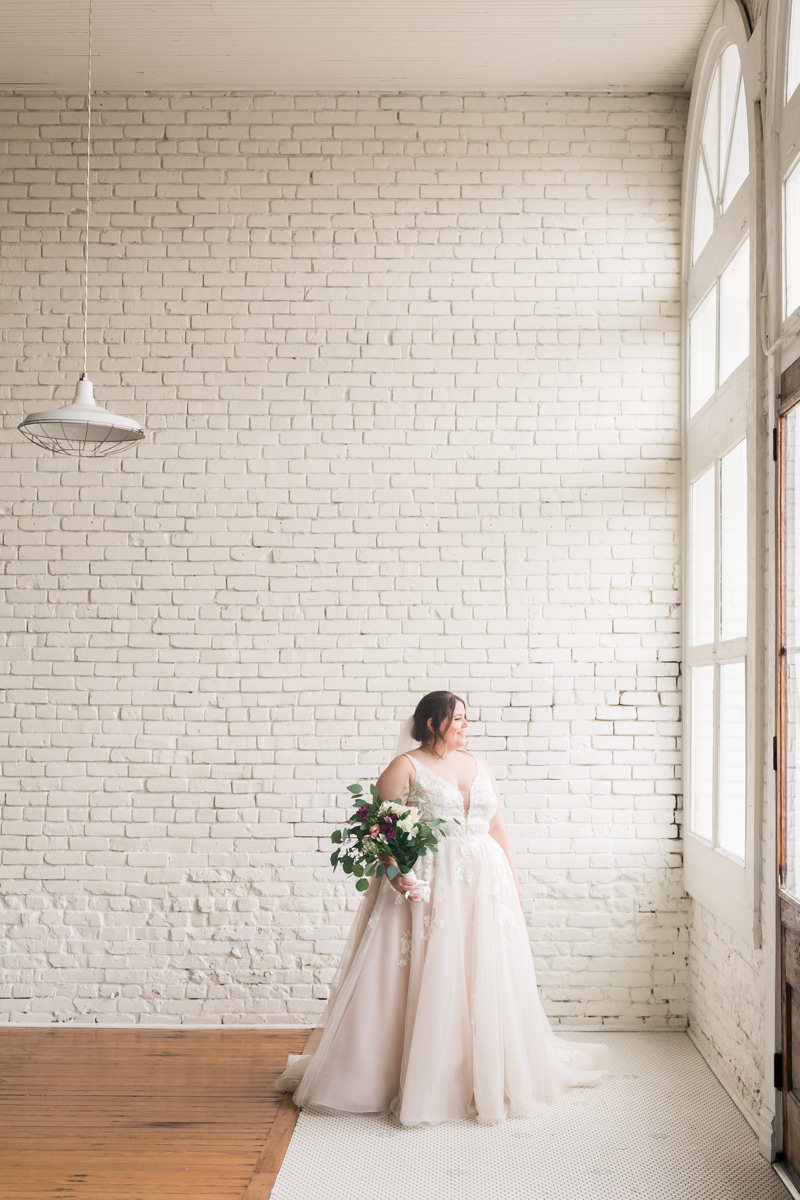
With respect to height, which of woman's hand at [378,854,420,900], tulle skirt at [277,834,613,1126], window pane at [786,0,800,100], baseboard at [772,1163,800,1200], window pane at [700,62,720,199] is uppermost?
window pane at [700,62,720,199]

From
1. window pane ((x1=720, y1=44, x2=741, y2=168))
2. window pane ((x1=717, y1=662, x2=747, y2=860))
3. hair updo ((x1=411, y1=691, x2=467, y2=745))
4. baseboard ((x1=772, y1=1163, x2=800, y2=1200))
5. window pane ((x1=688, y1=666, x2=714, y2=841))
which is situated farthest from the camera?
window pane ((x1=688, y1=666, x2=714, y2=841))

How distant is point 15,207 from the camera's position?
18.2ft

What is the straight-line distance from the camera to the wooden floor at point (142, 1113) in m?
3.56

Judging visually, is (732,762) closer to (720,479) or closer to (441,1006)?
(720,479)

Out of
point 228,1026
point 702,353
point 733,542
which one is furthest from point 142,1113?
point 702,353

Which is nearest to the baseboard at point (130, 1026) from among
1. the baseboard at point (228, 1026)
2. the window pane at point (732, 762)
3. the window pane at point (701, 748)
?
the baseboard at point (228, 1026)

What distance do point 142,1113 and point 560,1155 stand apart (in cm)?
163

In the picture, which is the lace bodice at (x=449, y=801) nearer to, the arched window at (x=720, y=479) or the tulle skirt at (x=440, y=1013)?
the tulle skirt at (x=440, y=1013)

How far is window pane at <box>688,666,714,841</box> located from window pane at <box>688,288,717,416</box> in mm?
1337

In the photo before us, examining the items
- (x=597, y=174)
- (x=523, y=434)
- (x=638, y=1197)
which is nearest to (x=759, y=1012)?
(x=638, y=1197)

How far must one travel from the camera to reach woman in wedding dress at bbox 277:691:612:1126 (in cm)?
406

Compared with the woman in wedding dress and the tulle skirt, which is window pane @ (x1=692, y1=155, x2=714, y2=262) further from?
the tulle skirt

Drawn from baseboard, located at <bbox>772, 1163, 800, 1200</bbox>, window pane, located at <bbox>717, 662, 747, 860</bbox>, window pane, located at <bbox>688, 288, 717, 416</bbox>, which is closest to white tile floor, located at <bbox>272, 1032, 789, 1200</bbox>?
baseboard, located at <bbox>772, 1163, 800, 1200</bbox>

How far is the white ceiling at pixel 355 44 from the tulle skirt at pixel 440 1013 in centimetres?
380
